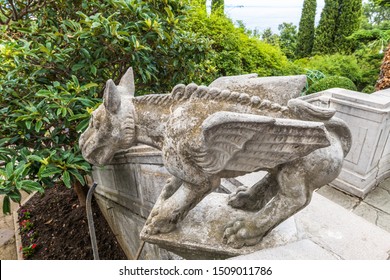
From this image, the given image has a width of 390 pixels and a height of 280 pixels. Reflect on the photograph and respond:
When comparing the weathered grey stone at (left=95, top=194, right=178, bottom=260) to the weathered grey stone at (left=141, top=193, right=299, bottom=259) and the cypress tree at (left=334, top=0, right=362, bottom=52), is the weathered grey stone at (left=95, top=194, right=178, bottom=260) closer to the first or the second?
the weathered grey stone at (left=141, top=193, right=299, bottom=259)

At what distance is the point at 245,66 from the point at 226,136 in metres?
5.73

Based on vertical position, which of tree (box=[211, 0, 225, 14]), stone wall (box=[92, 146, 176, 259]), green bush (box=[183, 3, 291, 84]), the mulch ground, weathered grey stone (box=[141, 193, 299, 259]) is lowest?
the mulch ground

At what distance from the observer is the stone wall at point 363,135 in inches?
133

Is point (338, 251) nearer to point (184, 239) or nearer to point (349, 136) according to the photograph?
point (349, 136)

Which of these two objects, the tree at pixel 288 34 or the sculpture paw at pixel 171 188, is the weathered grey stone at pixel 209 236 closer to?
the sculpture paw at pixel 171 188

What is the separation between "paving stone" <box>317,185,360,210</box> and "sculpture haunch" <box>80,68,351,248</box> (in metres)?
2.51

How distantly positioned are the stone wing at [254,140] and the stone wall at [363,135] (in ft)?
8.74

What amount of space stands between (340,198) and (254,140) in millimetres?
3175

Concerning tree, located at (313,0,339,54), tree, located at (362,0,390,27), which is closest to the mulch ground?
tree, located at (313,0,339,54)

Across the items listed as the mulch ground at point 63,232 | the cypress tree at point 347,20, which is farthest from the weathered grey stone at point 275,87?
the cypress tree at point 347,20

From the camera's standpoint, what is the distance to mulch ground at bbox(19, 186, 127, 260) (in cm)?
343
